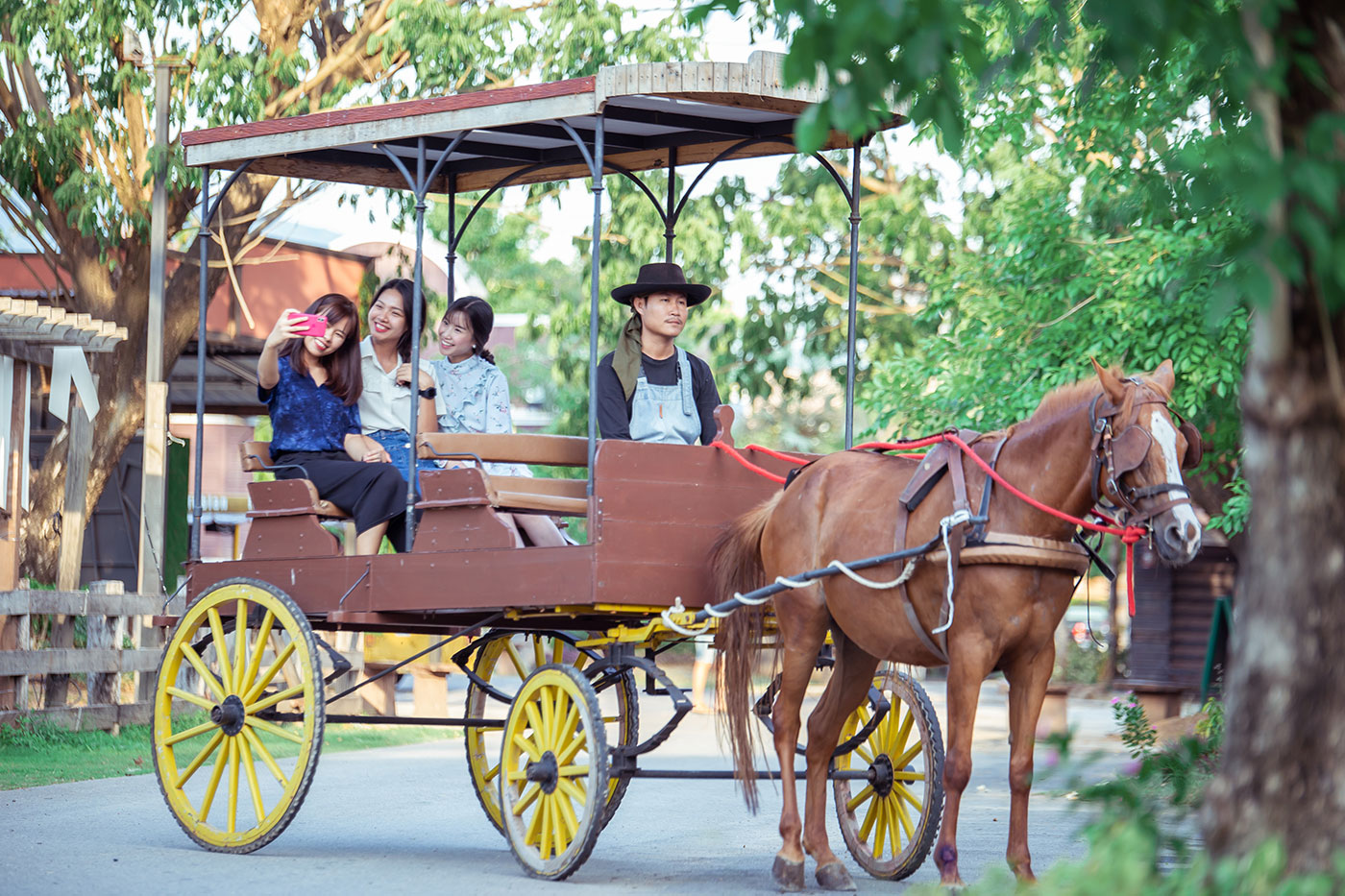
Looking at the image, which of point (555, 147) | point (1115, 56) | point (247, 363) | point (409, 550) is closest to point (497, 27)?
point (247, 363)

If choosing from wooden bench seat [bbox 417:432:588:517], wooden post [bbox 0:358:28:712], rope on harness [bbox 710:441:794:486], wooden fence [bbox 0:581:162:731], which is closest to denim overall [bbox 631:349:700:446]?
wooden bench seat [bbox 417:432:588:517]

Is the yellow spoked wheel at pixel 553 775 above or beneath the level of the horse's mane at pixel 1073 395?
beneath

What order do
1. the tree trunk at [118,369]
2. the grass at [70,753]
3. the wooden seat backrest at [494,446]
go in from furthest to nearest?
the tree trunk at [118,369] → the grass at [70,753] → the wooden seat backrest at [494,446]

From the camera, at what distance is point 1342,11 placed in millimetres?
4078

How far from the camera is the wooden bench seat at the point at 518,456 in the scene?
756 cm

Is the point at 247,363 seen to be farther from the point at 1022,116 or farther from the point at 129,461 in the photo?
the point at 1022,116

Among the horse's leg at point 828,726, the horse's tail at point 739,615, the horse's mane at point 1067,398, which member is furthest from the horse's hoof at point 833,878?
the horse's mane at point 1067,398

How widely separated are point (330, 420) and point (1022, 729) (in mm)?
3965

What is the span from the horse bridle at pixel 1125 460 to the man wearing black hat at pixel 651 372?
7.80ft

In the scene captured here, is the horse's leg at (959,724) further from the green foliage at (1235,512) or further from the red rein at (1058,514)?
the green foliage at (1235,512)

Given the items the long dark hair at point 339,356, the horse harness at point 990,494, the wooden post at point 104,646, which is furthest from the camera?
the wooden post at point 104,646

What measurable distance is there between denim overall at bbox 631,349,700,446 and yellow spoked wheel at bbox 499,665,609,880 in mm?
1488

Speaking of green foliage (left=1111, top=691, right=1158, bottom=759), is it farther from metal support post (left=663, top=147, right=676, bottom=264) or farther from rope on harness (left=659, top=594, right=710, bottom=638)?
rope on harness (left=659, top=594, right=710, bottom=638)

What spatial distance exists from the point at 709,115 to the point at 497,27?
8.32 metres
